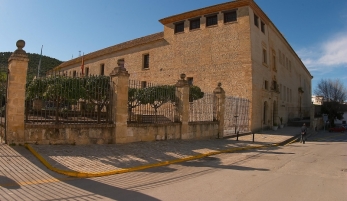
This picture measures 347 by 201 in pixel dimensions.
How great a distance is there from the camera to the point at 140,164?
770 cm

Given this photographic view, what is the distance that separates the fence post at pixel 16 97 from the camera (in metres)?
7.61

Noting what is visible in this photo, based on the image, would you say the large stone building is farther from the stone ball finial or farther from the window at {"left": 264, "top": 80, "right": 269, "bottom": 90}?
the stone ball finial

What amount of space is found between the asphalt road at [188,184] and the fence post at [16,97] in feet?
1.87

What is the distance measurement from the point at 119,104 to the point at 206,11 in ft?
54.8

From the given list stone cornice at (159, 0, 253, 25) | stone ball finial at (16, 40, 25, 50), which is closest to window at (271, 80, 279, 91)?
stone cornice at (159, 0, 253, 25)

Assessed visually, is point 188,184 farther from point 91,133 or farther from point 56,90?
point 56,90

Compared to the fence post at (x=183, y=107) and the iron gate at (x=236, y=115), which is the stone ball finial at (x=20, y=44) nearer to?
the fence post at (x=183, y=107)

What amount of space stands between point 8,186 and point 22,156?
2.16m

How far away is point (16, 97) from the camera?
7.77 m

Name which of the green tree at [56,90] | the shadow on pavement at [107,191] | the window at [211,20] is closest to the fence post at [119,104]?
the green tree at [56,90]

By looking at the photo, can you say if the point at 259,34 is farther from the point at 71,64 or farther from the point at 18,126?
the point at 71,64

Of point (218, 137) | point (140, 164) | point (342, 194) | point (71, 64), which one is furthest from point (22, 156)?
point (71, 64)

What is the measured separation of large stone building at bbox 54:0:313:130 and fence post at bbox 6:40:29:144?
13.7m

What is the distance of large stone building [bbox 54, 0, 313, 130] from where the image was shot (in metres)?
21.2
